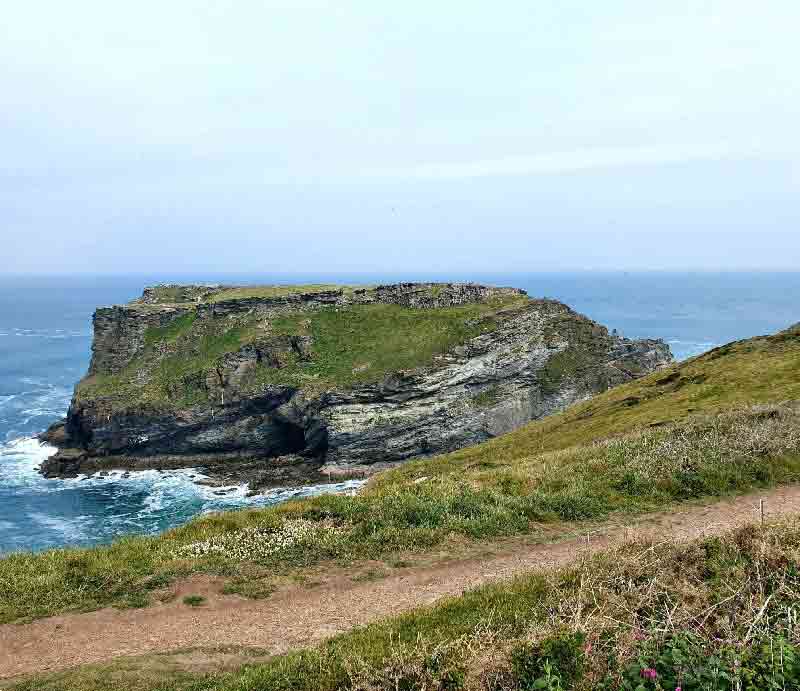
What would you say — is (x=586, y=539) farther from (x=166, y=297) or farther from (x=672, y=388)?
(x=166, y=297)

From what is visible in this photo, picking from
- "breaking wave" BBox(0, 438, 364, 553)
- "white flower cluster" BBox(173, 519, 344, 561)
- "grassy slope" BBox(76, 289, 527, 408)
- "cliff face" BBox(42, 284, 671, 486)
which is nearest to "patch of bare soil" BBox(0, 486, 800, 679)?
"white flower cluster" BBox(173, 519, 344, 561)

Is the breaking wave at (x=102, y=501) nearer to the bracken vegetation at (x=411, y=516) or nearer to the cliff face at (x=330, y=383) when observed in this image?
the cliff face at (x=330, y=383)

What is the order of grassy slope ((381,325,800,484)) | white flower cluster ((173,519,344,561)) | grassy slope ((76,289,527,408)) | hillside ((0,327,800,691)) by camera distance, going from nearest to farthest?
hillside ((0,327,800,691)), white flower cluster ((173,519,344,561)), grassy slope ((381,325,800,484)), grassy slope ((76,289,527,408))

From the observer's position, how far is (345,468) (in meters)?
73.5

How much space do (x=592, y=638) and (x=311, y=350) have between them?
81.8 metres

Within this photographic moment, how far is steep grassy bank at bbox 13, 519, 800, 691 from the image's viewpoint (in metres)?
6.81

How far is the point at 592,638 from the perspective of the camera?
784 centimetres

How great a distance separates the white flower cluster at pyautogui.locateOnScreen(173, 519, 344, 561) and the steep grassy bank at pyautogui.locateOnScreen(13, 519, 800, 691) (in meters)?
5.12

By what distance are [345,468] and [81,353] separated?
12379 cm

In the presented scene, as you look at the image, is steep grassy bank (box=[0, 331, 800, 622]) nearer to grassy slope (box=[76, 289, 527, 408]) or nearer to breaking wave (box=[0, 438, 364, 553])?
breaking wave (box=[0, 438, 364, 553])

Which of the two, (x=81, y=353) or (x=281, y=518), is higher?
(x=281, y=518)

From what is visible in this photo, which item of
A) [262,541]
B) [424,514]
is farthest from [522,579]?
[262,541]

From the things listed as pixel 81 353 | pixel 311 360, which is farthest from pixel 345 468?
pixel 81 353

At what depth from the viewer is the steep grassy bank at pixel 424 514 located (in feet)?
45.8
